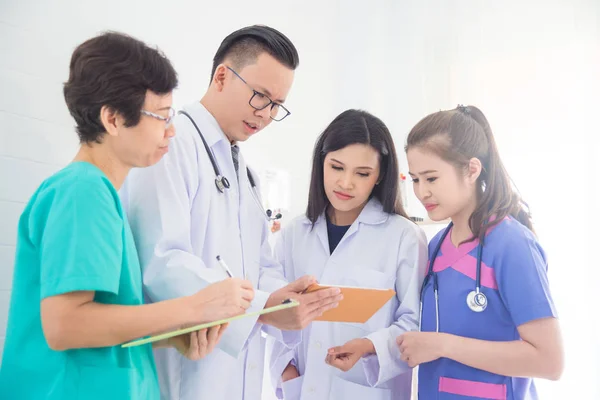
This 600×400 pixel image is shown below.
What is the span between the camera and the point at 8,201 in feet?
5.82

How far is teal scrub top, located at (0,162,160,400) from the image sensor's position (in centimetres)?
94

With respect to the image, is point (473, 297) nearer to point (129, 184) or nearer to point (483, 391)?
point (483, 391)

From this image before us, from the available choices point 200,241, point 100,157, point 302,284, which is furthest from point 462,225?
point 100,157

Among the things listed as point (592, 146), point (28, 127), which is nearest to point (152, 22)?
point (28, 127)

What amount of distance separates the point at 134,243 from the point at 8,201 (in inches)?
31.0

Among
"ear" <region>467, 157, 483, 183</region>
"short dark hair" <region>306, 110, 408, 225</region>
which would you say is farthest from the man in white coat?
"ear" <region>467, 157, 483, 183</region>

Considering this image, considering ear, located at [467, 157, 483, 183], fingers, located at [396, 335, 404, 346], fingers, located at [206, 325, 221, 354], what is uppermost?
ear, located at [467, 157, 483, 183]

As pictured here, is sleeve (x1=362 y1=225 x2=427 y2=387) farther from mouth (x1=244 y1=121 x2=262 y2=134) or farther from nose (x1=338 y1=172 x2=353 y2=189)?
mouth (x1=244 y1=121 x2=262 y2=134)

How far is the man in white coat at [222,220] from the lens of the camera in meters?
1.25

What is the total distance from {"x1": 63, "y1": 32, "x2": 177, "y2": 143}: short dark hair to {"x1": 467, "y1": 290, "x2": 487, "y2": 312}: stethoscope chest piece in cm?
100

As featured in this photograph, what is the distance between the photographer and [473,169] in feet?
5.43

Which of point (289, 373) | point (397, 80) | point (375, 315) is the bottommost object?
point (289, 373)

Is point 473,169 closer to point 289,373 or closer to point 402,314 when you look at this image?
point 402,314

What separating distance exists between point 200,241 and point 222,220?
105mm
